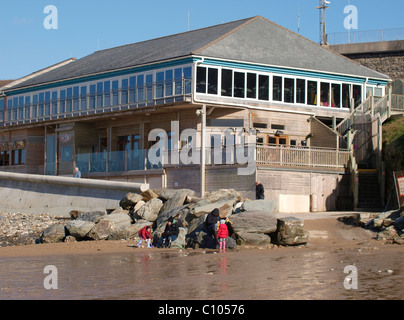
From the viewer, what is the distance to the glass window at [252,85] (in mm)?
36500

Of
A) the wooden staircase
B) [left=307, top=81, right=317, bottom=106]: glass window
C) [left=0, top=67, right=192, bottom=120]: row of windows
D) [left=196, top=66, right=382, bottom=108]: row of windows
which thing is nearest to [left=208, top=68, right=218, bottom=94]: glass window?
[left=196, top=66, right=382, bottom=108]: row of windows

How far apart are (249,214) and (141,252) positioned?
4218 mm

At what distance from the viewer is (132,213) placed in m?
29.8

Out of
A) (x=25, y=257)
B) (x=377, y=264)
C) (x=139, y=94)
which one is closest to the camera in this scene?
(x=377, y=264)

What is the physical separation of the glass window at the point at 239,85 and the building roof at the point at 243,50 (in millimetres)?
883

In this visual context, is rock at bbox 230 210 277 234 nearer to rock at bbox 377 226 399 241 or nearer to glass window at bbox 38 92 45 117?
rock at bbox 377 226 399 241

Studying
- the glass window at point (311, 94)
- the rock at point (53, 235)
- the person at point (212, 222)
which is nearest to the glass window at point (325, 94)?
the glass window at point (311, 94)

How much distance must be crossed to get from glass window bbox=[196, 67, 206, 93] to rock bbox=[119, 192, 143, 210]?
760cm

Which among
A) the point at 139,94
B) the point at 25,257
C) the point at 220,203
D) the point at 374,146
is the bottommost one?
the point at 25,257

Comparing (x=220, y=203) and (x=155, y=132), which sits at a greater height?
(x=155, y=132)

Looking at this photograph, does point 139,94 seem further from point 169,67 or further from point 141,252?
point 141,252

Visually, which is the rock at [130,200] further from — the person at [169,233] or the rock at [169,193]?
the person at [169,233]

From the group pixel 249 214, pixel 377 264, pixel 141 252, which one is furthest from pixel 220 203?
pixel 377 264

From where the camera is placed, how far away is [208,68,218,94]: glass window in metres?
35.5
